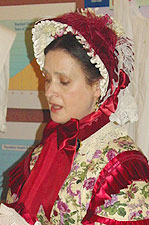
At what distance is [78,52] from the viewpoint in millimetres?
901

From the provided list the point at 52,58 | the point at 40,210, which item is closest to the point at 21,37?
the point at 52,58

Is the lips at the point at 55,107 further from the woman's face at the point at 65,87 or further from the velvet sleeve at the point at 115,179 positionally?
the velvet sleeve at the point at 115,179

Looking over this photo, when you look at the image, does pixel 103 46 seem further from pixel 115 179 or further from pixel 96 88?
pixel 115 179

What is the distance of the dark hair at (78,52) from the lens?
90 cm

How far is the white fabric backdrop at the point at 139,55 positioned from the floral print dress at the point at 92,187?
0.32 m

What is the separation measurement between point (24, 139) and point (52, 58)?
2.56 ft

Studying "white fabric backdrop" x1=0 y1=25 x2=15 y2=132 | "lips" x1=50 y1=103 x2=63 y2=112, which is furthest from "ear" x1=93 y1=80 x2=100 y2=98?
"white fabric backdrop" x1=0 y1=25 x2=15 y2=132

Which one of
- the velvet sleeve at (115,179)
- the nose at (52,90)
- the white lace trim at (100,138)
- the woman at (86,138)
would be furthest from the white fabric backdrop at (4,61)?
the velvet sleeve at (115,179)

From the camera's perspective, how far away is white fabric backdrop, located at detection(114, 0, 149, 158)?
1.23 meters

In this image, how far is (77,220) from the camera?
876 millimetres

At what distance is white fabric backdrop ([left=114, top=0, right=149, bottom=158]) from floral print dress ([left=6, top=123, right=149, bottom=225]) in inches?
12.7

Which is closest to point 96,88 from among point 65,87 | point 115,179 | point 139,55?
point 65,87

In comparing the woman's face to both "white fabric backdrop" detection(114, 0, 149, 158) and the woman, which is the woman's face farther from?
"white fabric backdrop" detection(114, 0, 149, 158)

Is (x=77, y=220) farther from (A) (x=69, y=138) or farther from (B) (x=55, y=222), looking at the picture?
(A) (x=69, y=138)
